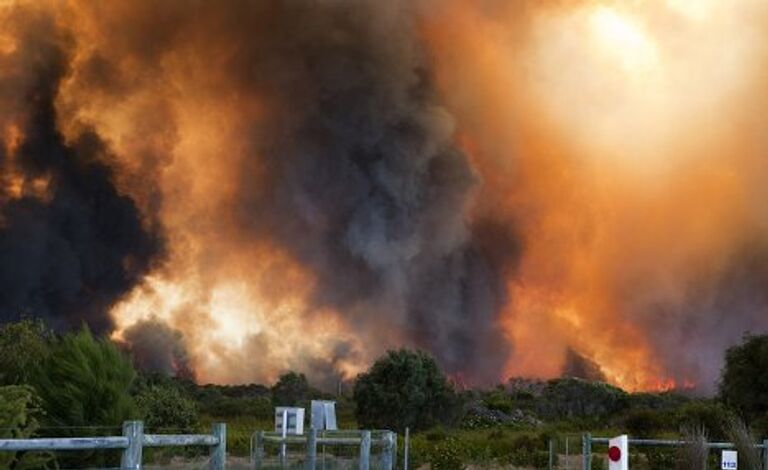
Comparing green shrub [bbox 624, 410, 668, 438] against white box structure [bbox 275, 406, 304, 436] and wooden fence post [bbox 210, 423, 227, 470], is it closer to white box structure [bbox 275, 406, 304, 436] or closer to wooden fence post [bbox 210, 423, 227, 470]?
white box structure [bbox 275, 406, 304, 436]

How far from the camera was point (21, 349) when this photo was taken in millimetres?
22812

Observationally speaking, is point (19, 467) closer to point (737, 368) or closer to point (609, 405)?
point (737, 368)

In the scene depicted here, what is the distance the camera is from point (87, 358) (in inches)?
709

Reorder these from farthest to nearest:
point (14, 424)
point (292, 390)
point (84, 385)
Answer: point (292, 390)
point (84, 385)
point (14, 424)

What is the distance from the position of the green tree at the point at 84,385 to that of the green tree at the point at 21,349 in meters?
0.52

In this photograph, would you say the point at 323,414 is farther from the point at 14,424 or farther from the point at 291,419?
the point at 14,424

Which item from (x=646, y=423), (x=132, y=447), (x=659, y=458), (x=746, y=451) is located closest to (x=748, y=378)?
(x=646, y=423)

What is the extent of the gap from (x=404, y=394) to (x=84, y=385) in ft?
124

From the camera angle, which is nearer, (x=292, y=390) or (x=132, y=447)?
(x=132, y=447)

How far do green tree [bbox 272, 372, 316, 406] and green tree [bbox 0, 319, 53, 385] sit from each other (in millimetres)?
44425

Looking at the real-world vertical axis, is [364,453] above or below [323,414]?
below

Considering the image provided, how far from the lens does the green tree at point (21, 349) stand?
63.9 feet

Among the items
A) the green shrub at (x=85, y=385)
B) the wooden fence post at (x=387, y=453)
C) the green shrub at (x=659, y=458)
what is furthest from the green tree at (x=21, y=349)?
the green shrub at (x=659, y=458)

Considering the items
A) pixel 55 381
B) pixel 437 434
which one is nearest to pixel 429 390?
pixel 437 434
